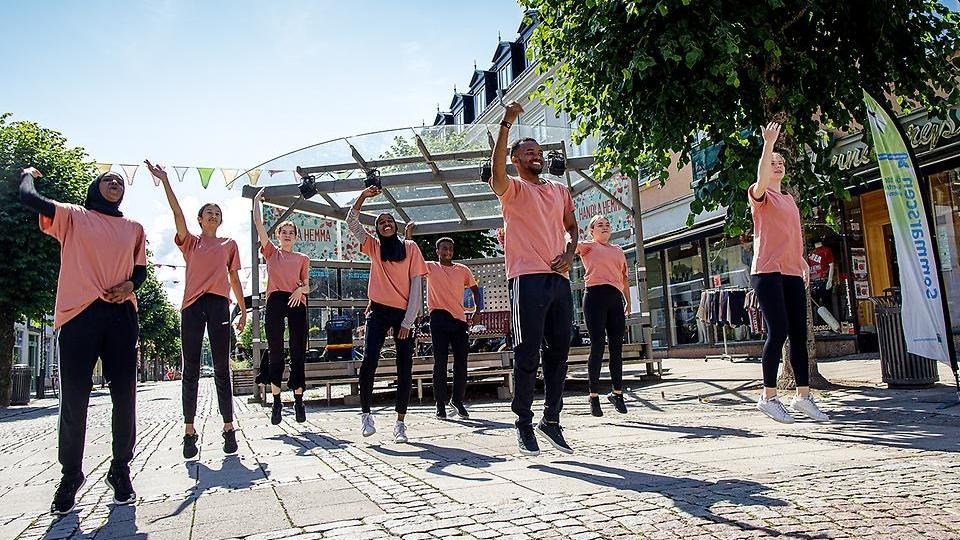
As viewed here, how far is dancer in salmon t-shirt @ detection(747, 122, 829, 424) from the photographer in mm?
5516

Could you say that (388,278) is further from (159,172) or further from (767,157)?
(767,157)

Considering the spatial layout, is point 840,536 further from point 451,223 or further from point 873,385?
point 451,223

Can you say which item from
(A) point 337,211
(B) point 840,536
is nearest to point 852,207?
(A) point 337,211

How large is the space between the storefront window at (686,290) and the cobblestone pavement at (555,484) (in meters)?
13.9

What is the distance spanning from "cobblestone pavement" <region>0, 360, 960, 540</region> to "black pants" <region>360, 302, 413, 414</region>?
0.37 m

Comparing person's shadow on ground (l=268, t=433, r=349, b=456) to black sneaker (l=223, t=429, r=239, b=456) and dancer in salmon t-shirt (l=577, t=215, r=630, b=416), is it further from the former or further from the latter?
dancer in salmon t-shirt (l=577, t=215, r=630, b=416)

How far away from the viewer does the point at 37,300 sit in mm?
19359

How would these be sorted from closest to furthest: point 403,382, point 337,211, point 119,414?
point 119,414
point 403,382
point 337,211

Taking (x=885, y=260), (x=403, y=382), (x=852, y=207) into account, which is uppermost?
(x=852, y=207)

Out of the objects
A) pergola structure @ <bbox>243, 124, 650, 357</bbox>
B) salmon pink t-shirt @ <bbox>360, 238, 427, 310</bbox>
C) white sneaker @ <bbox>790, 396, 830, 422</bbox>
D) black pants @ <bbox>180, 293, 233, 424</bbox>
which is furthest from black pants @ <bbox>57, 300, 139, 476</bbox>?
pergola structure @ <bbox>243, 124, 650, 357</bbox>

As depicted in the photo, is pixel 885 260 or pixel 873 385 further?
pixel 885 260

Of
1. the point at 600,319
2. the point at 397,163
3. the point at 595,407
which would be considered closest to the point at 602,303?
the point at 600,319

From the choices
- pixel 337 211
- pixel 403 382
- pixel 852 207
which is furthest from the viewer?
pixel 852 207

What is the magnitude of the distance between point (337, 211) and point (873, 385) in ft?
31.6
